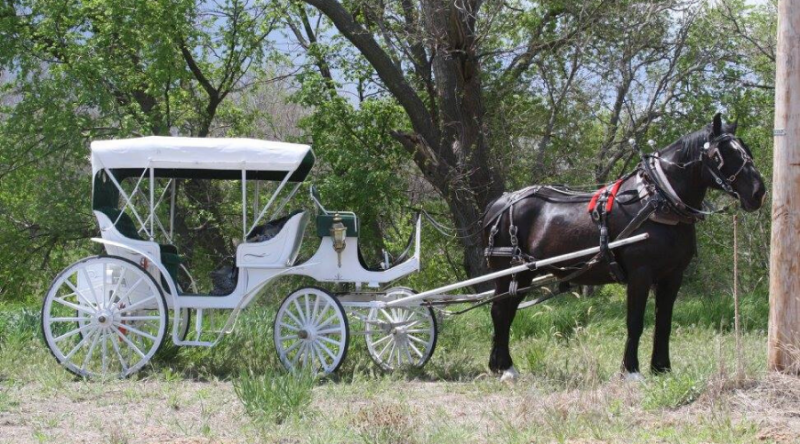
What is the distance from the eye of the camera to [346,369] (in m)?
8.72

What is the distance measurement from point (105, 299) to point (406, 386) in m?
2.80

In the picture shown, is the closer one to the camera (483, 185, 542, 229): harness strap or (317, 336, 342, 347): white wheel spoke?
(317, 336, 342, 347): white wheel spoke

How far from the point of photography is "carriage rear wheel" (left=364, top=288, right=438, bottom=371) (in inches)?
347

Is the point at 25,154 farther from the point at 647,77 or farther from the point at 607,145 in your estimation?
the point at 647,77

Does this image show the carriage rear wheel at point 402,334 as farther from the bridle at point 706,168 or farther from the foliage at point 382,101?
the foliage at point 382,101

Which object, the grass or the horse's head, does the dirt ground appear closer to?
the grass

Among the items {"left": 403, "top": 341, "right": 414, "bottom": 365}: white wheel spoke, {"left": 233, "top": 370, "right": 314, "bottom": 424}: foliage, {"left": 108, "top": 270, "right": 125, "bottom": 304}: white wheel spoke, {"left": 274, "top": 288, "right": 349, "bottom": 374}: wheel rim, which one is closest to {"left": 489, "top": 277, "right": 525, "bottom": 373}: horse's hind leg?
{"left": 403, "top": 341, "right": 414, "bottom": 365}: white wheel spoke

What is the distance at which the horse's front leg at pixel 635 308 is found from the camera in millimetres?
7461

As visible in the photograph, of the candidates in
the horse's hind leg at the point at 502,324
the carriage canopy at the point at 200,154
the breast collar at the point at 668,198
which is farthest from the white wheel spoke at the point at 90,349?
the breast collar at the point at 668,198

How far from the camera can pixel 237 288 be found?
855 cm

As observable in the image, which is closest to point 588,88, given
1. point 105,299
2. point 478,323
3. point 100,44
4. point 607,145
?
point 607,145

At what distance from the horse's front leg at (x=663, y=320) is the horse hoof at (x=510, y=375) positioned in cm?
118

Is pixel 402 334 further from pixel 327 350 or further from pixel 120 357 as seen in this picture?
pixel 120 357

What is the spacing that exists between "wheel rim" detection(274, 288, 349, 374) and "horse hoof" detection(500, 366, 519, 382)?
1.41 meters
